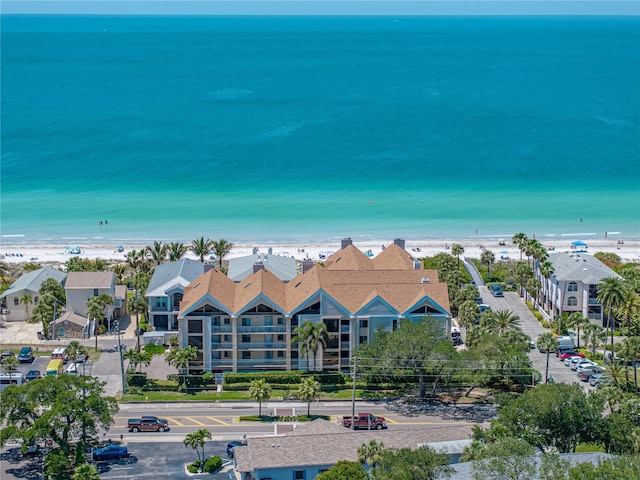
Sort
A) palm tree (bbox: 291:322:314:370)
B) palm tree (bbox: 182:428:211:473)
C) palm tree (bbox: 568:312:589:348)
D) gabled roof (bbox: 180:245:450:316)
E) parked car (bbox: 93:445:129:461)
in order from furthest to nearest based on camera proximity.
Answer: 1. palm tree (bbox: 568:312:589:348)
2. gabled roof (bbox: 180:245:450:316)
3. palm tree (bbox: 291:322:314:370)
4. parked car (bbox: 93:445:129:461)
5. palm tree (bbox: 182:428:211:473)

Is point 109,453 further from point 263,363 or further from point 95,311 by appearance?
point 95,311

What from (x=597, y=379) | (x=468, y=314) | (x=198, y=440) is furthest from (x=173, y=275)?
(x=597, y=379)

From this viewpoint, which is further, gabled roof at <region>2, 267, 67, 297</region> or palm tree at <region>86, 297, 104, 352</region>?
gabled roof at <region>2, 267, 67, 297</region>

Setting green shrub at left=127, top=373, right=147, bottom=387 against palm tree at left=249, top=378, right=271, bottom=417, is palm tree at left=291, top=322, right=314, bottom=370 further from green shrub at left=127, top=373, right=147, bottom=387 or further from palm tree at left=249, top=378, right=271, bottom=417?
green shrub at left=127, top=373, right=147, bottom=387

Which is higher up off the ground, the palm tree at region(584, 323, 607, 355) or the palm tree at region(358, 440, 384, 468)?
the palm tree at region(584, 323, 607, 355)

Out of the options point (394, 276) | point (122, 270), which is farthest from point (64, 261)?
point (394, 276)

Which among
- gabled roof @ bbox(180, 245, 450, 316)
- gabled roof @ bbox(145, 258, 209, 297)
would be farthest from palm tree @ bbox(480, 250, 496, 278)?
gabled roof @ bbox(145, 258, 209, 297)

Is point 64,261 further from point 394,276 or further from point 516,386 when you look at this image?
point 516,386
